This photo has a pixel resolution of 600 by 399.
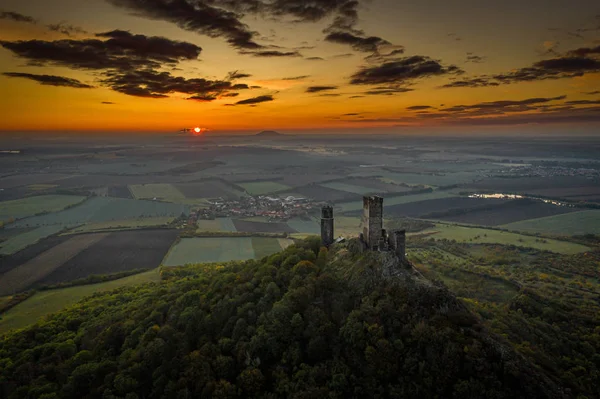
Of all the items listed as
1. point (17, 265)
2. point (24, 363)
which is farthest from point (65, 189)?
point (24, 363)

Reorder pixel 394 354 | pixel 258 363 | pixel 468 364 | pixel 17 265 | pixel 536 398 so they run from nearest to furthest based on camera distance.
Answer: pixel 536 398 → pixel 468 364 → pixel 394 354 → pixel 258 363 → pixel 17 265

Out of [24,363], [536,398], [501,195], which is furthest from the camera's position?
[501,195]

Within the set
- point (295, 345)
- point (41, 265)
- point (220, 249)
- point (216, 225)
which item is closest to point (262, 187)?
point (216, 225)

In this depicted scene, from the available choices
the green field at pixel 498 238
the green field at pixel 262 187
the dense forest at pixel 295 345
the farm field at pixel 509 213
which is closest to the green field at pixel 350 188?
the green field at pixel 262 187

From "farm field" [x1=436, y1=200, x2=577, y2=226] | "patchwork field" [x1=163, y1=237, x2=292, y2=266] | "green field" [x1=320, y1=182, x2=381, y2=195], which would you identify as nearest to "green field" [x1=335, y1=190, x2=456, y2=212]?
"green field" [x1=320, y1=182, x2=381, y2=195]

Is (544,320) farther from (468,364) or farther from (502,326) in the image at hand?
(468,364)

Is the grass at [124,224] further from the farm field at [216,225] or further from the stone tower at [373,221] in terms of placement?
the stone tower at [373,221]
